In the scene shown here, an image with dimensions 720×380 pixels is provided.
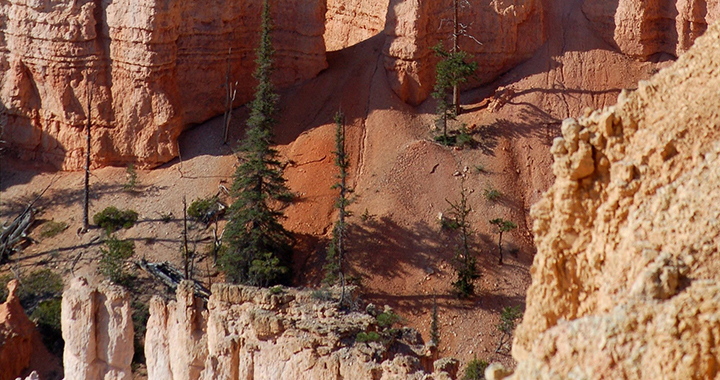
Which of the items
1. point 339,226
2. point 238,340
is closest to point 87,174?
point 339,226

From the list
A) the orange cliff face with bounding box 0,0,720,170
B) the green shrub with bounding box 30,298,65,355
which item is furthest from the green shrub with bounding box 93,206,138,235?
the green shrub with bounding box 30,298,65,355

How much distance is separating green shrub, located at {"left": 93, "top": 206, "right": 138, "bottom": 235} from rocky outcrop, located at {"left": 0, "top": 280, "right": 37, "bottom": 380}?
5532 mm

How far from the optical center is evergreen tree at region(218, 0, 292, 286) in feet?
147

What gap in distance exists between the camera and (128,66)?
1992 inches

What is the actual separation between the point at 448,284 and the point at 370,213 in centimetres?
466

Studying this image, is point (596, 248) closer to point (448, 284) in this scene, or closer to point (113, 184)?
point (448, 284)

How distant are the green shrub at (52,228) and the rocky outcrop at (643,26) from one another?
23030 mm

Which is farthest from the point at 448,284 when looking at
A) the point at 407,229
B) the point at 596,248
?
the point at 596,248

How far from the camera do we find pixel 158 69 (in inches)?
1988

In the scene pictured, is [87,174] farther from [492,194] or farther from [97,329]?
[97,329]

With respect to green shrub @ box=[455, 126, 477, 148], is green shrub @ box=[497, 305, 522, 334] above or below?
below

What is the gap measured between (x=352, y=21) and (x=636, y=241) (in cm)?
4578

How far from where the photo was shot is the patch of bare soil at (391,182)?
1753 inches

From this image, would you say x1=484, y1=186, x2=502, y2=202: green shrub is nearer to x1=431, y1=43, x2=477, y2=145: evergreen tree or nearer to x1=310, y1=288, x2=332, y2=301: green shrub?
x1=431, y1=43, x2=477, y2=145: evergreen tree
